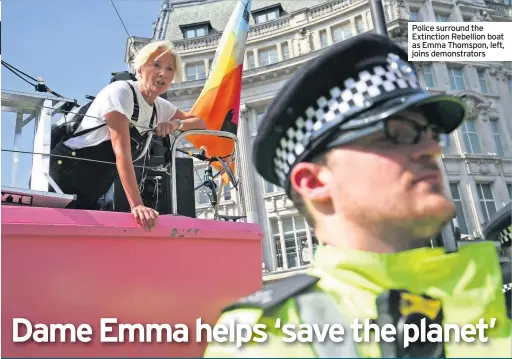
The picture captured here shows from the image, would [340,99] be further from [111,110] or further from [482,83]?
[482,83]

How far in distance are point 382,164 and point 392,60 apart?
10.7 inches

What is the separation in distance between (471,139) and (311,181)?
Result: 20605 mm

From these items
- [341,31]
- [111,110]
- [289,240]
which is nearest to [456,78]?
[341,31]

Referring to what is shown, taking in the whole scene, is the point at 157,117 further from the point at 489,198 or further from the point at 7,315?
the point at 489,198

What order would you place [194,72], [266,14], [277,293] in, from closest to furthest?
[277,293], [194,72], [266,14]

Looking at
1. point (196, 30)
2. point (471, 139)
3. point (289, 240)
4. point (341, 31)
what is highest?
point (196, 30)

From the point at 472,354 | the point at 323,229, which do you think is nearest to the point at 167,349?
the point at 323,229

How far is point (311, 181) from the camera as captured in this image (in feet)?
3.03

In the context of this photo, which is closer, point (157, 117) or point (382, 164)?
point (382, 164)

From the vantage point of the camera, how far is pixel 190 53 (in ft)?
66.2

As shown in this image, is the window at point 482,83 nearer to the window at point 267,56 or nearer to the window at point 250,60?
the window at point 267,56

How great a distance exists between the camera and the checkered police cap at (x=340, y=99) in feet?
2.89

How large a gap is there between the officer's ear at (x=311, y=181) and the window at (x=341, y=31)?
2018 cm

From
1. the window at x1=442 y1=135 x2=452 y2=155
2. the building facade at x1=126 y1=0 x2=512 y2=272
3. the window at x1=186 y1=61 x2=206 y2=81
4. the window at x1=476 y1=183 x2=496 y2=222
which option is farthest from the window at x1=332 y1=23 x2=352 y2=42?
the window at x1=442 y1=135 x2=452 y2=155
